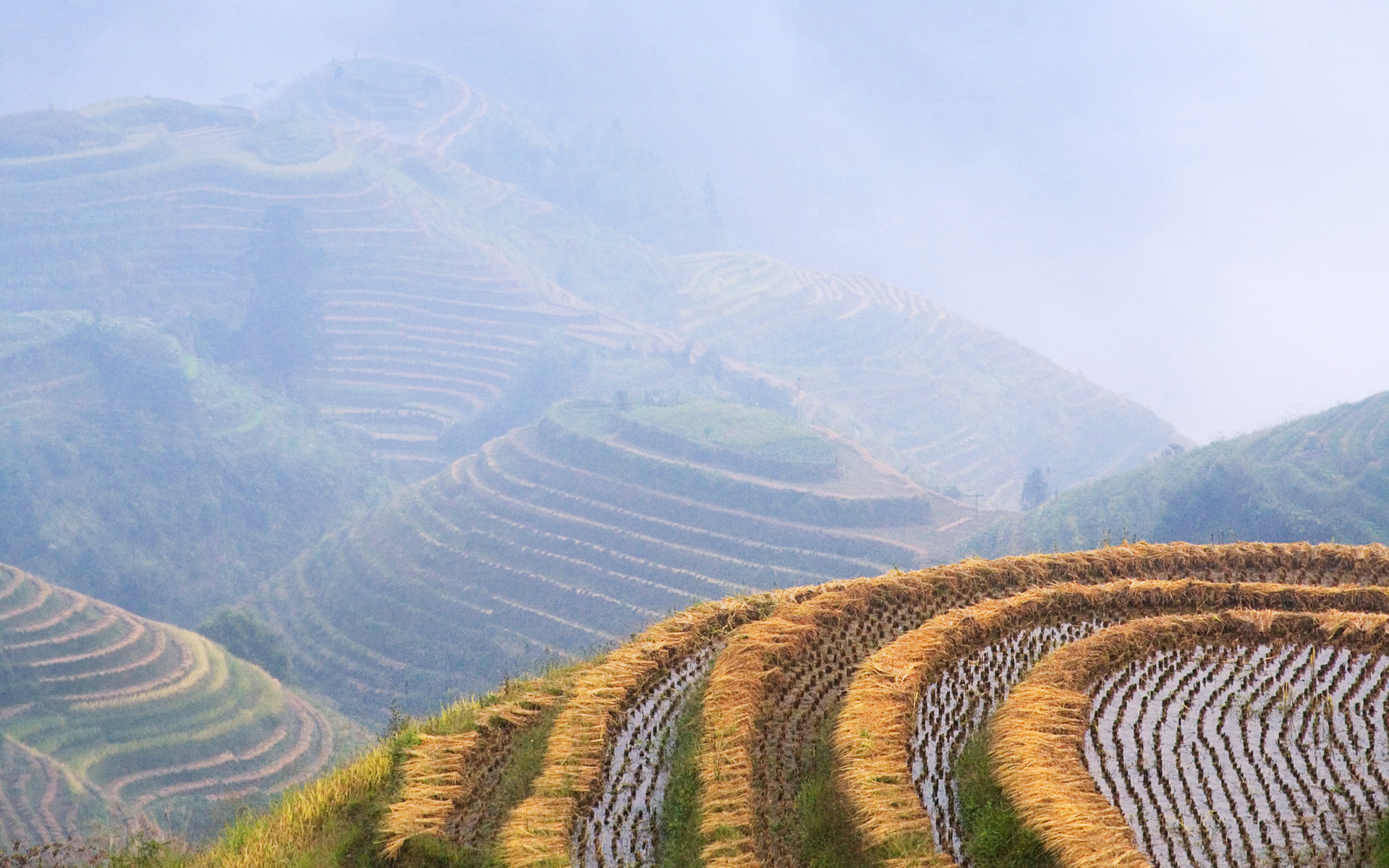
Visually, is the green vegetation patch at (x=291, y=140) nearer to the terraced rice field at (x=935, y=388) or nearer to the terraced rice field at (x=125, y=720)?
the terraced rice field at (x=935, y=388)

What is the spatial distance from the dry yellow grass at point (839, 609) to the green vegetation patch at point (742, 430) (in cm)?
8901

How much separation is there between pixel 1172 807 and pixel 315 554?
102 m

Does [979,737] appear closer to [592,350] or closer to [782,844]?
[782,844]

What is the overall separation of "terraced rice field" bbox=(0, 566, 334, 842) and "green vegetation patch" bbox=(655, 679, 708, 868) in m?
44.6

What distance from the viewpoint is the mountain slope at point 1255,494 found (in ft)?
200

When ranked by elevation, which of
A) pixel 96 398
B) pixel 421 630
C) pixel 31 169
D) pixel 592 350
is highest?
pixel 31 169

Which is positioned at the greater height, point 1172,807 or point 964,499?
point 1172,807

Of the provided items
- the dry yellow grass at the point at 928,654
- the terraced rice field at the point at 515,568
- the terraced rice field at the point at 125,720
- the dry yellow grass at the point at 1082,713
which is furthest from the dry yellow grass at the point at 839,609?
the terraced rice field at the point at 515,568

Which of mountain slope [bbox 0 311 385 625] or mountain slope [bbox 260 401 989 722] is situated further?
mountain slope [bbox 0 311 385 625]

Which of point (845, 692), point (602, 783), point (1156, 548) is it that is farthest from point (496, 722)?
point (1156, 548)

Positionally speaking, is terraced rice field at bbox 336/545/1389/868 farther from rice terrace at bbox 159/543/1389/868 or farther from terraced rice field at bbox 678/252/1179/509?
terraced rice field at bbox 678/252/1179/509

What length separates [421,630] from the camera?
84188mm

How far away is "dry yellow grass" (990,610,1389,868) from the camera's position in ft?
23.0

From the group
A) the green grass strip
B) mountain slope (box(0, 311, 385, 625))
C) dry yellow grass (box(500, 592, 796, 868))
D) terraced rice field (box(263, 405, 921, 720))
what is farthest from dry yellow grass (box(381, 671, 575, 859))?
mountain slope (box(0, 311, 385, 625))
